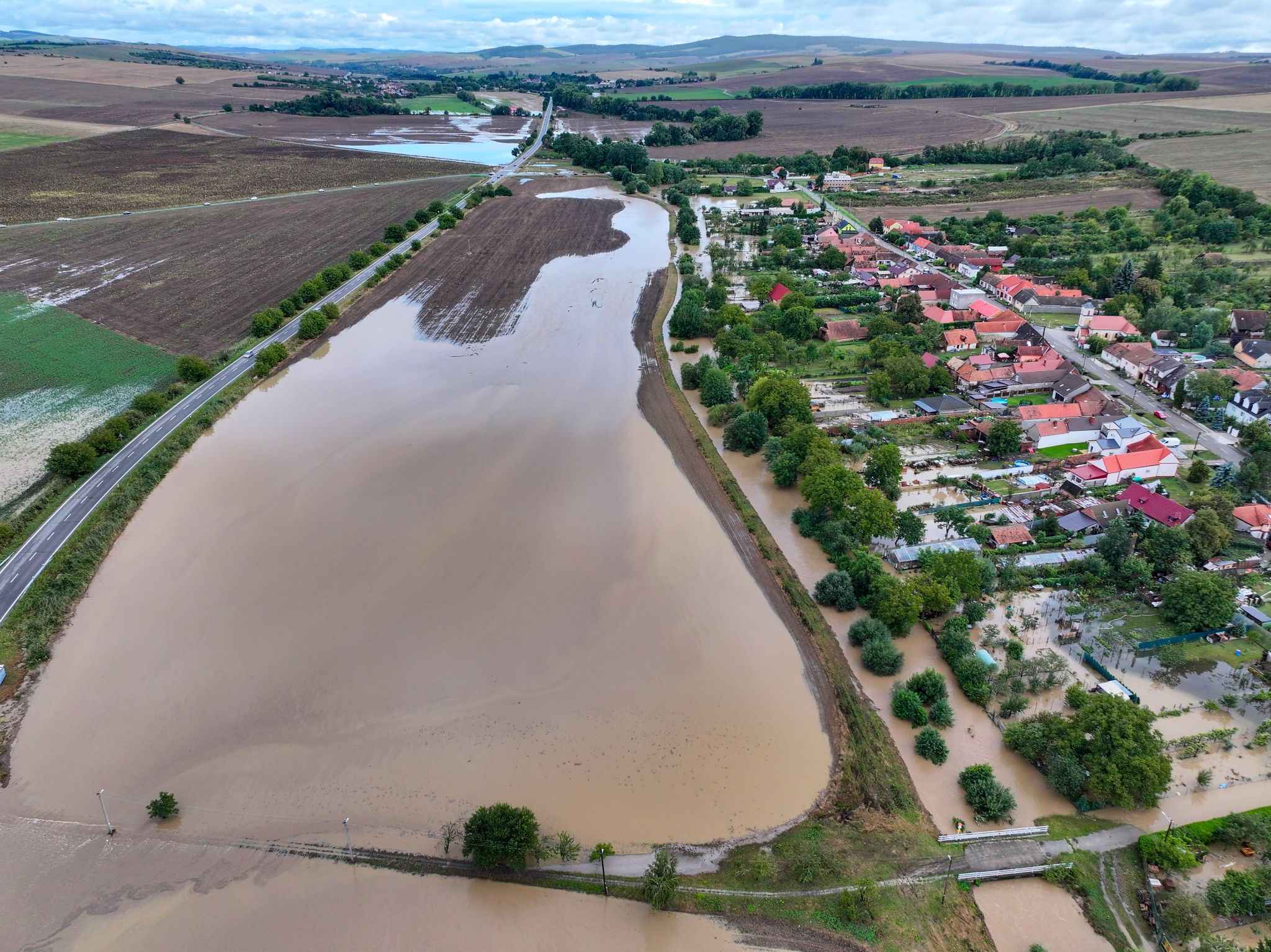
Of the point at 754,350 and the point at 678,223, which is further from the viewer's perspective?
the point at 678,223

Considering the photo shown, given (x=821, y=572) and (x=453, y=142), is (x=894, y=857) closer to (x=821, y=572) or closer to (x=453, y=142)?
(x=821, y=572)

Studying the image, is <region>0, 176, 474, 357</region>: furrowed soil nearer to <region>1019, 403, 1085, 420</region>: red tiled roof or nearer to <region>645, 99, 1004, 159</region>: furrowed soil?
<region>1019, 403, 1085, 420</region>: red tiled roof

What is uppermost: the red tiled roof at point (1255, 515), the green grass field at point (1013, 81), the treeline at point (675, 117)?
the green grass field at point (1013, 81)

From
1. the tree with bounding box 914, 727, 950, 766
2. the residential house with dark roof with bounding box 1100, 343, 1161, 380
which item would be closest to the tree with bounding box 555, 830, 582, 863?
Result: the tree with bounding box 914, 727, 950, 766

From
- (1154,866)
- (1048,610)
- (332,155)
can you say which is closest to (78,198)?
(332,155)

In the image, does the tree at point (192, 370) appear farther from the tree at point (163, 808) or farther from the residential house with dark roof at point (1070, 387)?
the residential house with dark roof at point (1070, 387)

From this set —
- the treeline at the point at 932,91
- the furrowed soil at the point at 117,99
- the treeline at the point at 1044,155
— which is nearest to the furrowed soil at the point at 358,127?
the furrowed soil at the point at 117,99
